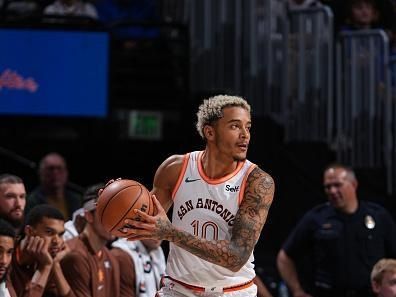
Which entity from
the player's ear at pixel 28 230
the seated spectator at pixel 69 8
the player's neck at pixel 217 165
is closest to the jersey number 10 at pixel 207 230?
the player's neck at pixel 217 165

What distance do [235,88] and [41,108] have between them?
6.89ft

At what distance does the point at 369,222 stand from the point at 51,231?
319 centimetres

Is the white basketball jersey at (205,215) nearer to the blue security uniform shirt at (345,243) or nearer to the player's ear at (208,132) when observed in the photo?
the player's ear at (208,132)

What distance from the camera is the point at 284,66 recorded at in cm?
1142

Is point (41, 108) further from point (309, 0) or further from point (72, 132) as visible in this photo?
point (309, 0)

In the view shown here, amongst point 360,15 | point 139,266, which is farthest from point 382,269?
point 360,15

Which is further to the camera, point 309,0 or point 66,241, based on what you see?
point 309,0

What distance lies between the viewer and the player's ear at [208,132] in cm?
687

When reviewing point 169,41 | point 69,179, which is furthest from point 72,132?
point 169,41

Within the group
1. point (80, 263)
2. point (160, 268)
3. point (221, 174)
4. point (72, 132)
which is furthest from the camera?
point (72, 132)

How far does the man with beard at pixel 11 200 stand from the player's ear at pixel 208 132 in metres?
2.16

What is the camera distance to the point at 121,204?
20.3ft

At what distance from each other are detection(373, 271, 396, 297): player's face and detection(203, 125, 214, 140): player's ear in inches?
100

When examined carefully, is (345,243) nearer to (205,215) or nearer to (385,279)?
(385,279)
